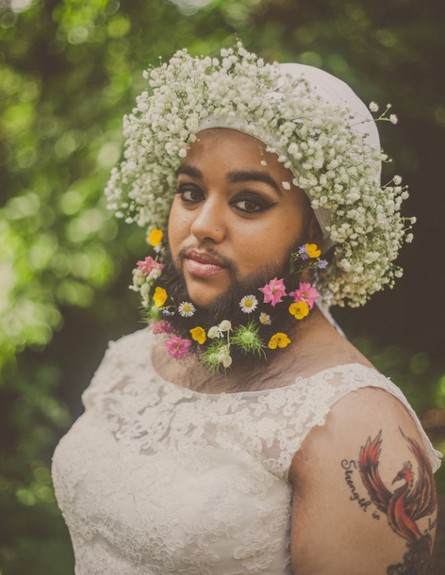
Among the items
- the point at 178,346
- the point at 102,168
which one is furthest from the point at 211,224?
the point at 102,168

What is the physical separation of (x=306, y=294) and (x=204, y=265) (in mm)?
380

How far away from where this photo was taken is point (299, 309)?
2135 millimetres

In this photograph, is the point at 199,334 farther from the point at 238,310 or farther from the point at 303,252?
the point at 303,252

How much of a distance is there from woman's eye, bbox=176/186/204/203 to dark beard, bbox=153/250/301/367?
10.6 inches

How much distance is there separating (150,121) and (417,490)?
5.29 feet

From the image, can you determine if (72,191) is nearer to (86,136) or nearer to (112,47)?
(86,136)

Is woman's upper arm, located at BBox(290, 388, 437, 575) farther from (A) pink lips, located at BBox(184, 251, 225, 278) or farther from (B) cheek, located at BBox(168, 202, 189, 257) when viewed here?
(B) cheek, located at BBox(168, 202, 189, 257)

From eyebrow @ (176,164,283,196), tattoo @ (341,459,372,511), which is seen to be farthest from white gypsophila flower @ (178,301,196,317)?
tattoo @ (341,459,372,511)

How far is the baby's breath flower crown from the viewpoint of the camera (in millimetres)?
2004

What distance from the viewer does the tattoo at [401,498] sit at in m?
1.76

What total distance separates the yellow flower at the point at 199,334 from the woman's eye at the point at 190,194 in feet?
1.55

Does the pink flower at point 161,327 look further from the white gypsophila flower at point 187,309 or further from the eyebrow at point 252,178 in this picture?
the eyebrow at point 252,178

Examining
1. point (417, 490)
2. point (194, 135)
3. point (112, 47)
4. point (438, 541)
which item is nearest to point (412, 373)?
point (438, 541)

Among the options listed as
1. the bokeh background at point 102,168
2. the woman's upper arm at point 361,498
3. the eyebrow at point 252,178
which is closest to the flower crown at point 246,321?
the eyebrow at point 252,178
